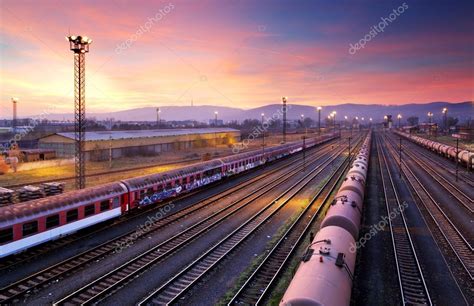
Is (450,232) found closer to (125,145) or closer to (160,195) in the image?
(160,195)

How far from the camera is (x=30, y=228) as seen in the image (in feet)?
70.7

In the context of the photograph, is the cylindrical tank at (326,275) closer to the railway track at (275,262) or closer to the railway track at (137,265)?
the railway track at (275,262)

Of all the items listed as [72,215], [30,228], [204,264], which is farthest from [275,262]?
[30,228]

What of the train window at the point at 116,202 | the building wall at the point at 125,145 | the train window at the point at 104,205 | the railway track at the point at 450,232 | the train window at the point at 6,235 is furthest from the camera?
the building wall at the point at 125,145

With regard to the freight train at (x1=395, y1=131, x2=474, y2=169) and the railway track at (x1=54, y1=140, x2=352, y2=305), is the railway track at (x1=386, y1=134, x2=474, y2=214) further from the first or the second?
the railway track at (x1=54, y1=140, x2=352, y2=305)

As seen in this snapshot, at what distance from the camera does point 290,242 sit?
972 inches

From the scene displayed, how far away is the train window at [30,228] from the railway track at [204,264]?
31.1 ft

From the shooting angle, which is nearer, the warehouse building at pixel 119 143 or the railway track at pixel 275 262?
the railway track at pixel 275 262

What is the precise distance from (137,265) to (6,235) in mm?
7514

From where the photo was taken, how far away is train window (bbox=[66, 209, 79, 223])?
24.2 meters

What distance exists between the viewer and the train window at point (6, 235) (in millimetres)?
19891

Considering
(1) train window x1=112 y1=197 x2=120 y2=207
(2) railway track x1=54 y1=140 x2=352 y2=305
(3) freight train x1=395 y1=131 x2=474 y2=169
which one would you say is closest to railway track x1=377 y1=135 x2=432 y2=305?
(2) railway track x1=54 y1=140 x2=352 y2=305

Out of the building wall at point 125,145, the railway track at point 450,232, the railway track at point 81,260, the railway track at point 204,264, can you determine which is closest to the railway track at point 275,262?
the railway track at point 204,264

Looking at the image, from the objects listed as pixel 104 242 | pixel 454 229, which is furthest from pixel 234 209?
pixel 454 229
